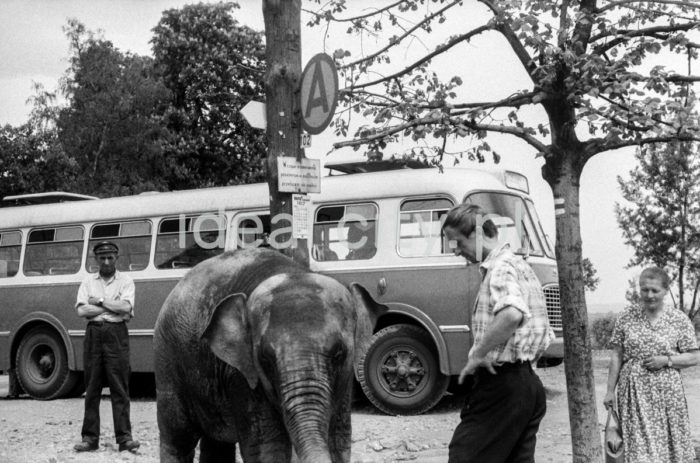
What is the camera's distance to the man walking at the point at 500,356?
4.82 m

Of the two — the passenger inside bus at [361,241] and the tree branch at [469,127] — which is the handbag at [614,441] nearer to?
the tree branch at [469,127]

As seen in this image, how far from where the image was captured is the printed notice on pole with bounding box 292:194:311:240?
798 cm

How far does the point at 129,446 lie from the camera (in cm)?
982

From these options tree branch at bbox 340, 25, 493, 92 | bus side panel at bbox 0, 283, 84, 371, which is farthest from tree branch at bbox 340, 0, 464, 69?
bus side panel at bbox 0, 283, 84, 371

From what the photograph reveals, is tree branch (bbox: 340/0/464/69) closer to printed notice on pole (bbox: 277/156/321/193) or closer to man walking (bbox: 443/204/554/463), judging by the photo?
printed notice on pole (bbox: 277/156/321/193)

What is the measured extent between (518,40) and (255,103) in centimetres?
252

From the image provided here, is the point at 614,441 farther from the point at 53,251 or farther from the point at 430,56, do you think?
the point at 53,251

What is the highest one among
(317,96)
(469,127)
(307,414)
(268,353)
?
(317,96)

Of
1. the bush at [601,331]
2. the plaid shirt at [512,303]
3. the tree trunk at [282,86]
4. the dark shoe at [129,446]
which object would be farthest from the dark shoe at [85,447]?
the bush at [601,331]

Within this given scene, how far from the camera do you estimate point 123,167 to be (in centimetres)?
3397

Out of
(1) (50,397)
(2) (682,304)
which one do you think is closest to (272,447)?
(1) (50,397)

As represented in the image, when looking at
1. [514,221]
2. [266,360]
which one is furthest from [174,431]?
[514,221]

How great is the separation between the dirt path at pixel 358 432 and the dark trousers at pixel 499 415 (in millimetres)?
4292

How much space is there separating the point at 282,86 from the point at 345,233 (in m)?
5.70
